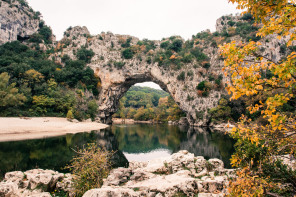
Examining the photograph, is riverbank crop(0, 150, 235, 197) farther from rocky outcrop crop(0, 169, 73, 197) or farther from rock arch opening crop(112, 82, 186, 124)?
rock arch opening crop(112, 82, 186, 124)

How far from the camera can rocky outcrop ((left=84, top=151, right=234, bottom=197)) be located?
213 inches

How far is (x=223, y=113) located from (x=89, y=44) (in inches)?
1627

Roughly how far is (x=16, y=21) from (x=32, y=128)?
41.2 m

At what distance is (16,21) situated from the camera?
4709 centimetres

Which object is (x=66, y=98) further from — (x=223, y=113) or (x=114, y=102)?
(x=223, y=113)

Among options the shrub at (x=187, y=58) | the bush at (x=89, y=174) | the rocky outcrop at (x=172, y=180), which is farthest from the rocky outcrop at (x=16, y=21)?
the rocky outcrop at (x=172, y=180)

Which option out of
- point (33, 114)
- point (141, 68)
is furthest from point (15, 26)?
point (141, 68)

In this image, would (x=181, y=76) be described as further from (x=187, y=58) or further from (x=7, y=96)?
(x=7, y=96)

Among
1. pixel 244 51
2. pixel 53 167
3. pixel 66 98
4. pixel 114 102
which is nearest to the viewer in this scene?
pixel 244 51

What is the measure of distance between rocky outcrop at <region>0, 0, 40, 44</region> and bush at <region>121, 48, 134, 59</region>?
30.5 m

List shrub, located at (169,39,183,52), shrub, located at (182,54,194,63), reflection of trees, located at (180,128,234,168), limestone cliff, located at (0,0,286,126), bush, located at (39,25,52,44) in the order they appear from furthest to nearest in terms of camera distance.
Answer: bush, located at (39,25,52,44), shrub, located at (169,39,183,52), shrub, located at (182,54,194,63), limestone cliff, located at (0,0,286,126), reflection of trees, located at (180,128,234,168)

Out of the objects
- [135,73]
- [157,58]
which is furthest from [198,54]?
[135,73]

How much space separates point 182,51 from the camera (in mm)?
45750

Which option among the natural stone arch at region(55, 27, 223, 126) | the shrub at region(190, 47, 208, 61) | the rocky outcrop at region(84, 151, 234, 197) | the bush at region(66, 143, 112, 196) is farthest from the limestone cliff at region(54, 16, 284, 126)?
the bush at region(66, 143, 112, 196)
